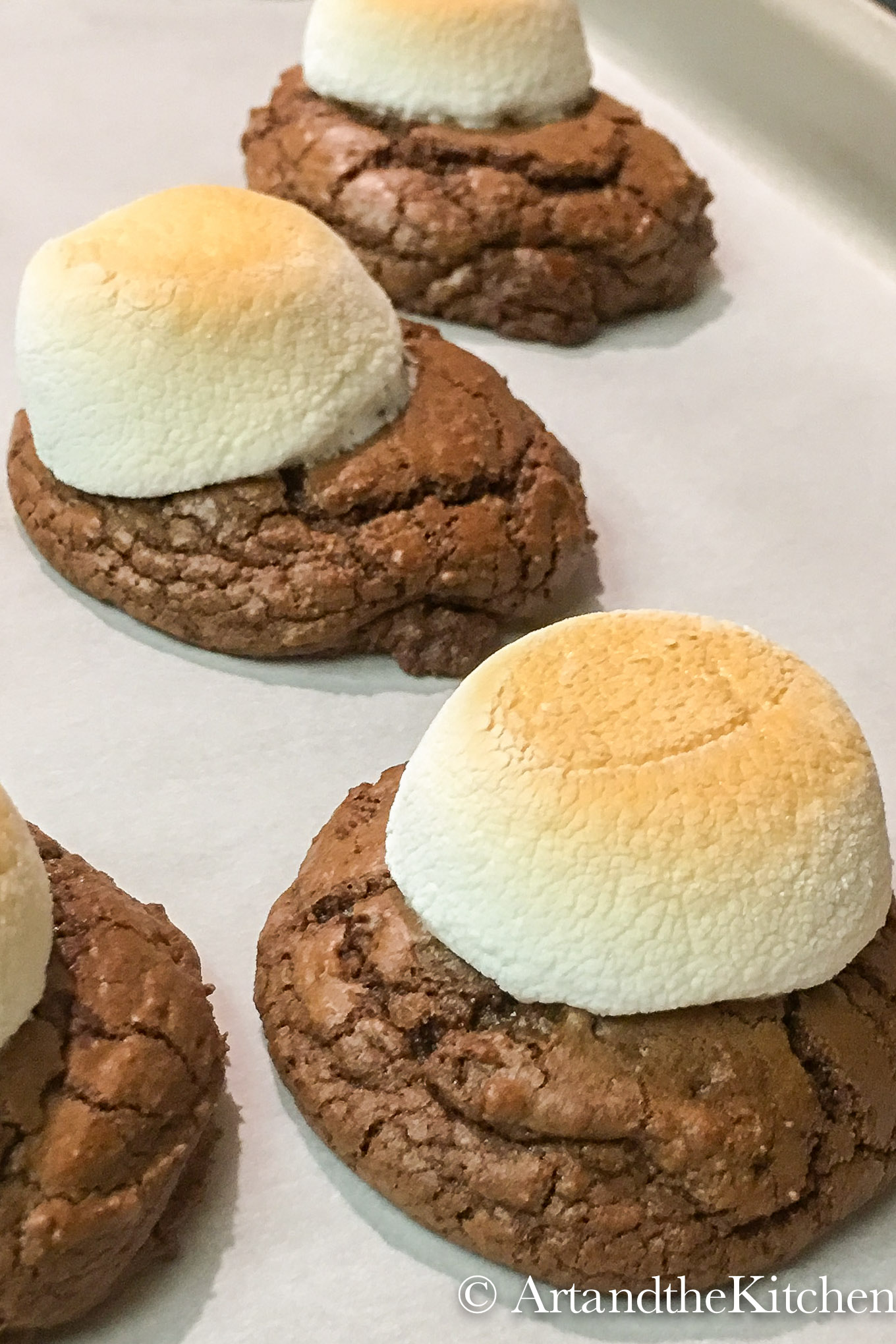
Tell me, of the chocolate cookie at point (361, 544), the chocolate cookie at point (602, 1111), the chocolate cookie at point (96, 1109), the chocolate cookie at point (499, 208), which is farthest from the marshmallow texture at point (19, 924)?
the chocolate cookie at point (499, 208)

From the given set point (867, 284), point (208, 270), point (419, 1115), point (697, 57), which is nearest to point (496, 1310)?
point (419, 1115)

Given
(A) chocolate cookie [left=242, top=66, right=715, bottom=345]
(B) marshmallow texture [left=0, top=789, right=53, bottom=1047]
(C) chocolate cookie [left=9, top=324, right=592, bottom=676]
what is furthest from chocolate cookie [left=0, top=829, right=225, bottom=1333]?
(A) chocolate cookie [left=242, top=66, right=715, bottom=345]

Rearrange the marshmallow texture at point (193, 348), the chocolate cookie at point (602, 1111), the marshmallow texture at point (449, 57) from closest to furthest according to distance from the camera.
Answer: the chocolate cookie at point (602, 1111) → the marshmallow texture at point (193, 348) → the marshmallow texture at point (449, 57)

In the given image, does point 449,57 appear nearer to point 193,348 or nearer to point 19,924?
point 193,348

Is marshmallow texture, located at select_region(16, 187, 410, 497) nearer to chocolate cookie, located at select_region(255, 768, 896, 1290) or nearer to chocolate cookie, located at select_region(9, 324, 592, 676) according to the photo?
chocolate cookie, located at select_region(9, 324, 592, 676)

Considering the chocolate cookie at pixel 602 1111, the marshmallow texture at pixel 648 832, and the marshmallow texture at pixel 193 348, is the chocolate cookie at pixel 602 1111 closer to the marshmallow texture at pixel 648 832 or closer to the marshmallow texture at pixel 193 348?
the marshmallow texture at pixel 648 832

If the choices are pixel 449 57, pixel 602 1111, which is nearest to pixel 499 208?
pixel 449 57
